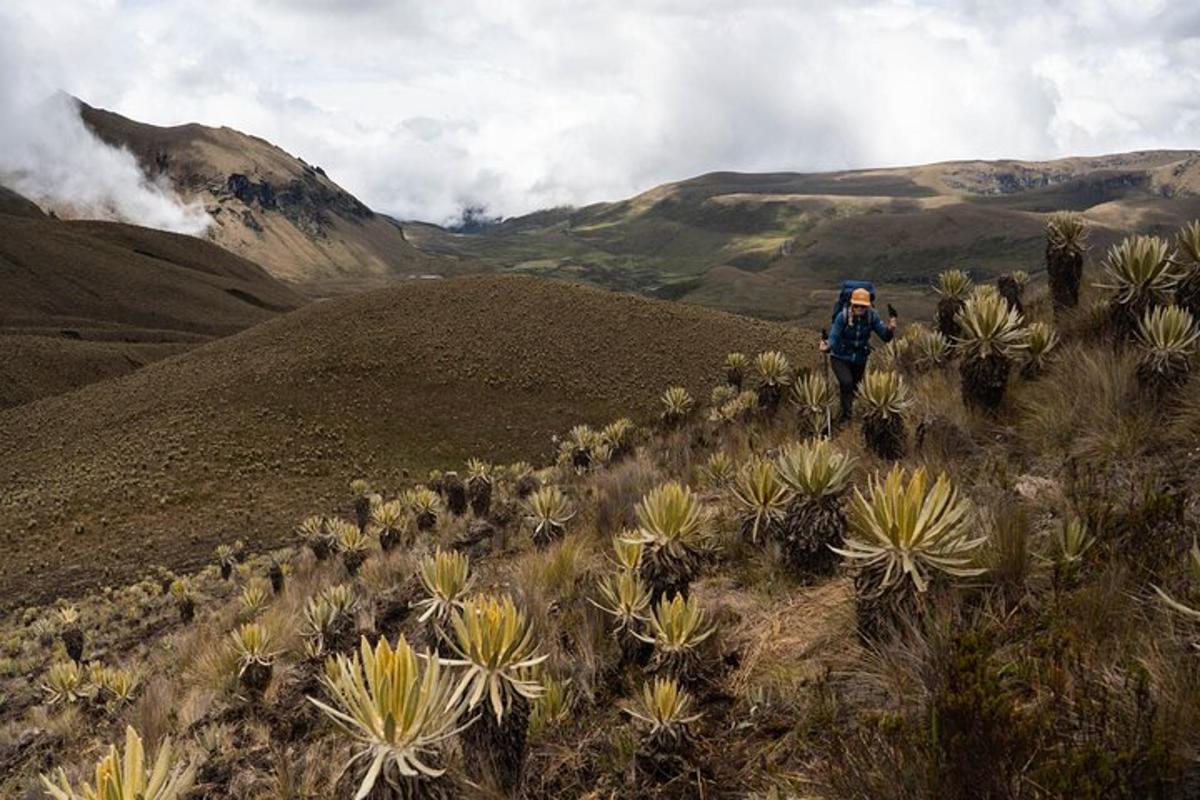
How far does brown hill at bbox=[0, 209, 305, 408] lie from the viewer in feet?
191

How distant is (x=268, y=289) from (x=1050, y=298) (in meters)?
149

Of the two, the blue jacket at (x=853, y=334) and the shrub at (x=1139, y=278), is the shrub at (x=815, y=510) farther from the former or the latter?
the blue jacket at (x=853, y=334)

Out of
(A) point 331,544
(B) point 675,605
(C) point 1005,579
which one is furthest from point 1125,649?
(A) point 331,544

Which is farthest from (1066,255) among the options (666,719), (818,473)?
(666,719)

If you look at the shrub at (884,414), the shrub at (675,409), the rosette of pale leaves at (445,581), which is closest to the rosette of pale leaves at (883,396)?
the shrub at (884,414)

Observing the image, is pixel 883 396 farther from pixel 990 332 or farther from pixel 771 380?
pixel 771 380

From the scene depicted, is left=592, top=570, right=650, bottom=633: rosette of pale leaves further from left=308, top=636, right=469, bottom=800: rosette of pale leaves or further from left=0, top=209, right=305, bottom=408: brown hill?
left=0, top=209, right=305, bottom=408: brown hill

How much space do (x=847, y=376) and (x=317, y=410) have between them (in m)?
37.7

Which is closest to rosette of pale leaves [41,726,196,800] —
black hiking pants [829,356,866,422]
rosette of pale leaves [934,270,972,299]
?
black hiking pants [829,356,866,422]

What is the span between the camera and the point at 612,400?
45.2 meters

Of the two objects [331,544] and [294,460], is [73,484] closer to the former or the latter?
[294,460]

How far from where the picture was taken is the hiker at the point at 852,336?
27.6ft

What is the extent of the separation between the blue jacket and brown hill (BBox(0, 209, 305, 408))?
210 feet

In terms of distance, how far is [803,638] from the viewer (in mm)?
4043
